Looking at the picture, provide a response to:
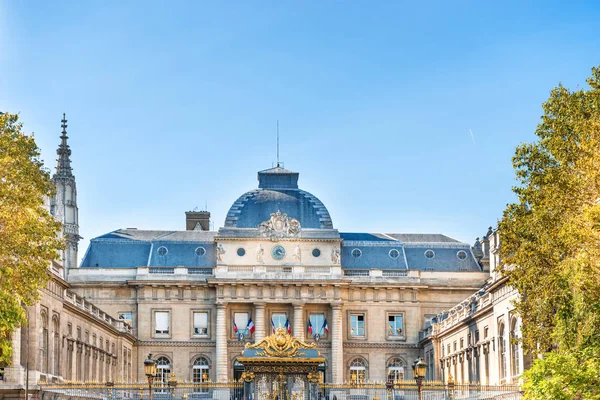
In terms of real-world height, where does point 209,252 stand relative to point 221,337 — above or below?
above

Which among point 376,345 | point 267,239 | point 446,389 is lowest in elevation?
point 446,389

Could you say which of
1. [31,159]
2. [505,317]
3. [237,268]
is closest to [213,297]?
[237,268]

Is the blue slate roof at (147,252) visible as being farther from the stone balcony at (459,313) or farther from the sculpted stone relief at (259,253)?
the stone balcony at (459,313)

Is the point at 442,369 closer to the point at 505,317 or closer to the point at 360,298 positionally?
the point at 360,298

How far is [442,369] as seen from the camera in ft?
288

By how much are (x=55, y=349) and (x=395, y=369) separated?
117 ft

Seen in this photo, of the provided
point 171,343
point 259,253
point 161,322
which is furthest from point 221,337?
point 259,253

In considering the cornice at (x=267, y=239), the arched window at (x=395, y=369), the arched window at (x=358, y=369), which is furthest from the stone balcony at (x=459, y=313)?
the cornice at (x=267, y=239)

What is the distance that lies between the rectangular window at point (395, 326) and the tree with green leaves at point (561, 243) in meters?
46.6

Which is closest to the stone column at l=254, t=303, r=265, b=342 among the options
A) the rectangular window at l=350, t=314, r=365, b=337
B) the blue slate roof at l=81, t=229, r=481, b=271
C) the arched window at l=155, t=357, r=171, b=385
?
the blue slate roof at l=81, t=229, r=481, b=271

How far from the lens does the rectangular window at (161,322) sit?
304 feet

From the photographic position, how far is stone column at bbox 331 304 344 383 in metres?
90.8

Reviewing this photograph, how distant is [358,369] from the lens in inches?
3652

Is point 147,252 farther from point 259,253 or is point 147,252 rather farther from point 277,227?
point 277,227
